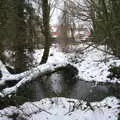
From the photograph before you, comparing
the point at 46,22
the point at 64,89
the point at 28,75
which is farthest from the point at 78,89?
the point at 46,22

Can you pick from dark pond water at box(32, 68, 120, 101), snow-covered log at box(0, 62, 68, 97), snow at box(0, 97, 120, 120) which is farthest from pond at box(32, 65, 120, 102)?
snow at box(0, 97, 120, 120)

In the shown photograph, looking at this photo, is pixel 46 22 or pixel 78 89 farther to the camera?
pixel 46 22

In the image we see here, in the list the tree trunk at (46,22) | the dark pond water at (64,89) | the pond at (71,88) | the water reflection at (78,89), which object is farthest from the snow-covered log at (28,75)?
the tree trunk at (46,22)

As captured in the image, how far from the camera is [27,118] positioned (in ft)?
30.1

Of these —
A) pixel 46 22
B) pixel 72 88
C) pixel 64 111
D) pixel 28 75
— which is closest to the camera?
pixel 64 111

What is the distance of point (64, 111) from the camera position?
9438 mm

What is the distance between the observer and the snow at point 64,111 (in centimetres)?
896

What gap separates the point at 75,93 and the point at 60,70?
186 inches

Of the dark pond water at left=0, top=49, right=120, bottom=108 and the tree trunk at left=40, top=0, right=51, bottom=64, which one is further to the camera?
the tree trunk at left=40, top=0, right=51, bottom=64

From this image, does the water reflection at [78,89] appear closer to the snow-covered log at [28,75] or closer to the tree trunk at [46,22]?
the snow-covered log at [28,75]

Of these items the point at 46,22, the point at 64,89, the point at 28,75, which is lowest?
the point at 64,89

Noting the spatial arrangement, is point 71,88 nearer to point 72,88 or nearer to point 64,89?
point 72,88

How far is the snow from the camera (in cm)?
896

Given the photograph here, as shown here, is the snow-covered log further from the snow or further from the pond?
the snow
